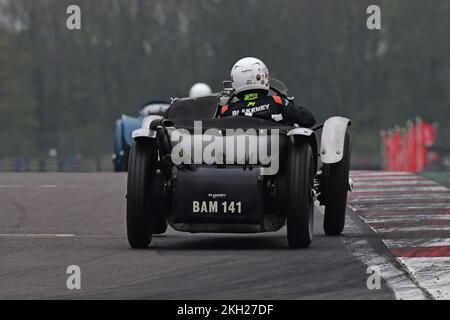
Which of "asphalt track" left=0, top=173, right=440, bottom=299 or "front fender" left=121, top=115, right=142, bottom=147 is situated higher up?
"asphalt track" left=0, top=173, right=440, bottom=299

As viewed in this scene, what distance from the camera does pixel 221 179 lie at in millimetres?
11000

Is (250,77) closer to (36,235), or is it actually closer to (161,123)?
(161,123)

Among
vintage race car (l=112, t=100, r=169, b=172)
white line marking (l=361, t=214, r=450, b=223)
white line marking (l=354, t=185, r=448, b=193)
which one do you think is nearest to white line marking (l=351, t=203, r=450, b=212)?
white line marking (l=361, t=214, r=450, b=223)

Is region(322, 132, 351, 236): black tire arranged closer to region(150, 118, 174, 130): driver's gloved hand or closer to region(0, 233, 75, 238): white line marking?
region(150, 118, 174, 130): driver's gloved hand

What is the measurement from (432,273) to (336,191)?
303 cm

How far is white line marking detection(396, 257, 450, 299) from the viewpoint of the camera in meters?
8.48

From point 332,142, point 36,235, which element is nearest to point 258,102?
point 332,142

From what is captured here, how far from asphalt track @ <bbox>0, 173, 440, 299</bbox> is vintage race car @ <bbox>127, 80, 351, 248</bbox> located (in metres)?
0.21

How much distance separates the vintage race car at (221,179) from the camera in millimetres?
11000

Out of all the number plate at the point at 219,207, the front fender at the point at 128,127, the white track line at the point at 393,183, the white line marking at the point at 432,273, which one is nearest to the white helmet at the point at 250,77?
the number plate at the point at 219,207

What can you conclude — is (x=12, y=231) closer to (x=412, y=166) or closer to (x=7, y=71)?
(x=412, y=166)

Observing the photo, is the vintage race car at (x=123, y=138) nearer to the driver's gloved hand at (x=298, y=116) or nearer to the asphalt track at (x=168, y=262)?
the asphalt track at (x=168, y=262)

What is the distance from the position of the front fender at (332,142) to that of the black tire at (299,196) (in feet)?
3.19
